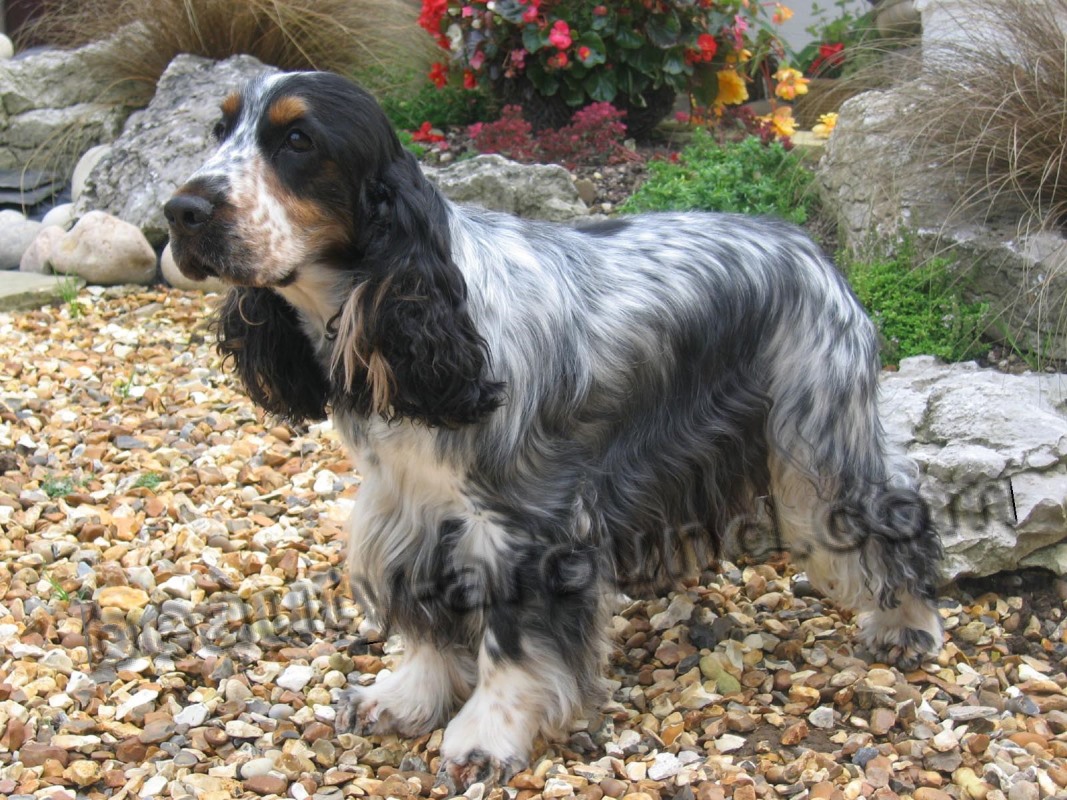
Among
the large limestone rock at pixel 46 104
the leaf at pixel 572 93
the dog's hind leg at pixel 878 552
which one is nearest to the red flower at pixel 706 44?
the leaf at pixel 572 93

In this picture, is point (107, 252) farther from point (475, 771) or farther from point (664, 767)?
point (664, 767)

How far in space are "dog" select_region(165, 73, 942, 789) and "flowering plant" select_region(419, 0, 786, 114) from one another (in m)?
3.40

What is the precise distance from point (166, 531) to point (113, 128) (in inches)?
189

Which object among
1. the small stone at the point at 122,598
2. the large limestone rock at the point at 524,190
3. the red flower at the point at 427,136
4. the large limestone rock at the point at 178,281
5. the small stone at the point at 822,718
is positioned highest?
the red flower at the point at 427,136

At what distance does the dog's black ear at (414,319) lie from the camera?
275 centimetres

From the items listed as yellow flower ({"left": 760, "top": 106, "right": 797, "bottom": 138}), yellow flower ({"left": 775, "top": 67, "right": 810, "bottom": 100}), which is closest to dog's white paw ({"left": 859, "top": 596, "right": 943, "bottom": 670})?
yellow flower ({"left": 760, "top": 106, "right": 797, "bottom": 138})

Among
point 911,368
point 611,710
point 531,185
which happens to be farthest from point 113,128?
point 611,710

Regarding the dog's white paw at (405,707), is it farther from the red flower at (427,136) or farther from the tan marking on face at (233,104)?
the red flower at (427,136)

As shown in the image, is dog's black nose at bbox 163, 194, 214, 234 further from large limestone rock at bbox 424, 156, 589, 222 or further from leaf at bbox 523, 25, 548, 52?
leaf at bbox 523, 25, 548, 52

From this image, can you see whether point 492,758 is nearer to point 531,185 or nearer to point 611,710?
point 611,710

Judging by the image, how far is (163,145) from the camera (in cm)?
728

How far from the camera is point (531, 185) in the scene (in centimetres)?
616

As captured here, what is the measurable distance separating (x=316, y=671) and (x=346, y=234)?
149 centimetres

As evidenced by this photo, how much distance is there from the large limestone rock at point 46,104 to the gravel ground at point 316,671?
4.13m
